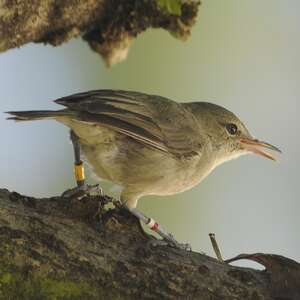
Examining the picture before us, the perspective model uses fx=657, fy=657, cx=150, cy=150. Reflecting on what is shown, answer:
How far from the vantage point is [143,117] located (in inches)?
187

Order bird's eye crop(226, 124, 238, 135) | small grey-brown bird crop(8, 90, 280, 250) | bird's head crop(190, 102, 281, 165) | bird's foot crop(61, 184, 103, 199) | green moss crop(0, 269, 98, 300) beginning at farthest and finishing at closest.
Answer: bird's eye crop(226, 124, 238, 135) → bird's head crop(190, 102, 281, 165) → small grey-brown bird crop(8, 90, 280, 250) → bird's foot crop(61, 184, 103, 199) → green moss crop(0, 269, 98, 300)

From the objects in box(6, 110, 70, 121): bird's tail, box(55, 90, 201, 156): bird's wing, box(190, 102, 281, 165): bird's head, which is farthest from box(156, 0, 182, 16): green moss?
box(190, 102, 281, 165): bird's head

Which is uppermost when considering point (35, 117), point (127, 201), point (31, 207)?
point (35, 117)

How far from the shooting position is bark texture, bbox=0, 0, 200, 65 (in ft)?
13.8

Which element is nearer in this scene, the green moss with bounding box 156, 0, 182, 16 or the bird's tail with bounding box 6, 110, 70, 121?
the bird's tail with bounding box 6, 110, 70, 121

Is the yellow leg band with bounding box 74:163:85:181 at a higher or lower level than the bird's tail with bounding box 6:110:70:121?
lower

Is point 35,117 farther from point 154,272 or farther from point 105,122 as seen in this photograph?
point 154,272

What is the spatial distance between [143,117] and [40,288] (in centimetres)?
208

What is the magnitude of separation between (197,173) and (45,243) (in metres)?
2.39

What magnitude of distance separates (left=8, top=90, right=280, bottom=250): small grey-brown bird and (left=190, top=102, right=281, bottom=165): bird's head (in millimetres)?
361

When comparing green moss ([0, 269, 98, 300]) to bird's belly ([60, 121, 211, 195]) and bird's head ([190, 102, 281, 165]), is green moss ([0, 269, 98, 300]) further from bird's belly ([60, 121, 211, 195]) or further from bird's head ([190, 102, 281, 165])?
bird's head ([190, 102, 281, 165])

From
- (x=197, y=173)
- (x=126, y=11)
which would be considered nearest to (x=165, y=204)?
(x=197, y=173)

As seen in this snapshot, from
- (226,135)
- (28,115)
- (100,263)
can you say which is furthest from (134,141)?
(100,263)

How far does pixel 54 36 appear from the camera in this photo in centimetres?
459
